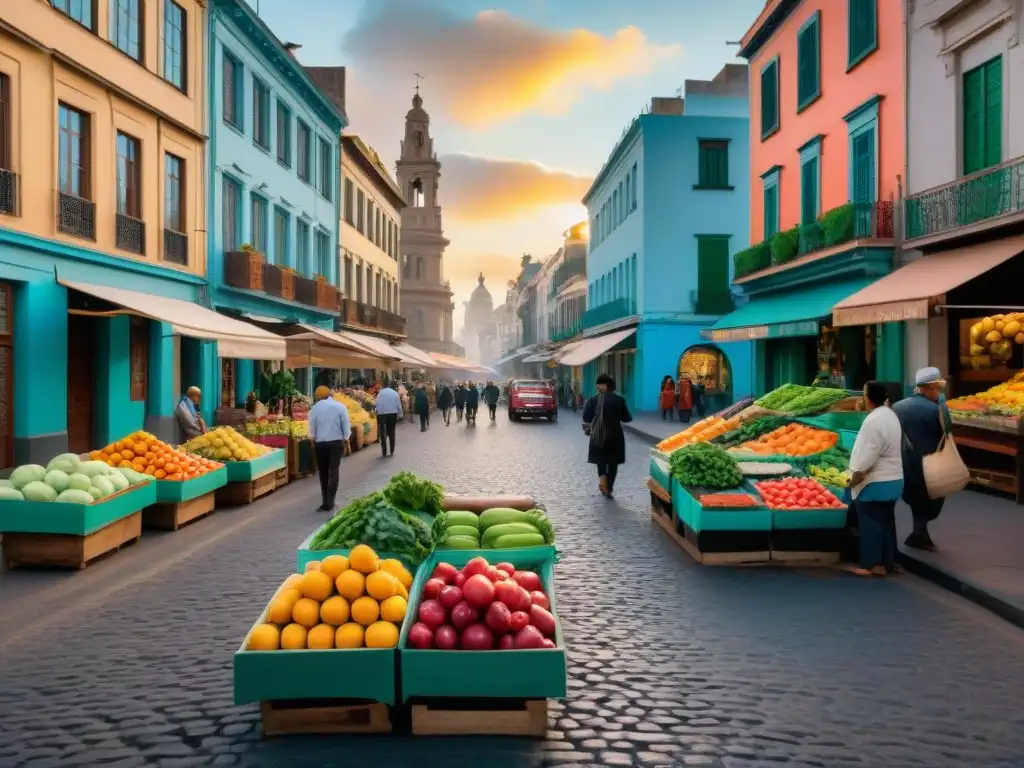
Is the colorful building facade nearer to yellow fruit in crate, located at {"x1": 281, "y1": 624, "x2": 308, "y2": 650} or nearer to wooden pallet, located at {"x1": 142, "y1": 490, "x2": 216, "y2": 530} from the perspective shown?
wooden pallet, located at {"x1": 142, "y1": 490, "x2": 216, "y2": 530}

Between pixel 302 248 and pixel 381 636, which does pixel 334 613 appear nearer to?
pixel 381 636

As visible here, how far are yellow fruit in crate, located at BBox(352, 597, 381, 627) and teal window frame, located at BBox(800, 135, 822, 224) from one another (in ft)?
62.9

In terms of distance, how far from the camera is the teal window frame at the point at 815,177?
71.1 ft

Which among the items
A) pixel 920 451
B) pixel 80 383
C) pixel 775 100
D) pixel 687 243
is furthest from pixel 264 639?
pixel 687 243

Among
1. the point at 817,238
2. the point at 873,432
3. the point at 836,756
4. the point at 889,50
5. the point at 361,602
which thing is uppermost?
the point at 889,50

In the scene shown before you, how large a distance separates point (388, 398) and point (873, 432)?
46.8ft

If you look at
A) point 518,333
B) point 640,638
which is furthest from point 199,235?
point 518,333

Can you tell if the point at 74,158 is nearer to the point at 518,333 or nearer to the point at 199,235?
the point at 199,235

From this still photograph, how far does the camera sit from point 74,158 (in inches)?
667

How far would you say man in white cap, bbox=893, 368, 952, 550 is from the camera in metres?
8.53

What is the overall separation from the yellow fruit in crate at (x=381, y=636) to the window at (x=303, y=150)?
2935 cm

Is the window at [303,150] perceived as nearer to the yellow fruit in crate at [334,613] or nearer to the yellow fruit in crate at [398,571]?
the yellow fruit in crate at [398,571]

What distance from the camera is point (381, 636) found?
4.52m

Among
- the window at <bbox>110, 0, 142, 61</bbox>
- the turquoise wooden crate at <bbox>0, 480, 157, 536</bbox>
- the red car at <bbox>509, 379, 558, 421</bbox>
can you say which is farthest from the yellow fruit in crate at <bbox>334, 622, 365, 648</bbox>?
the red car at <bbox>509, 379, 558, 421</bbox>
